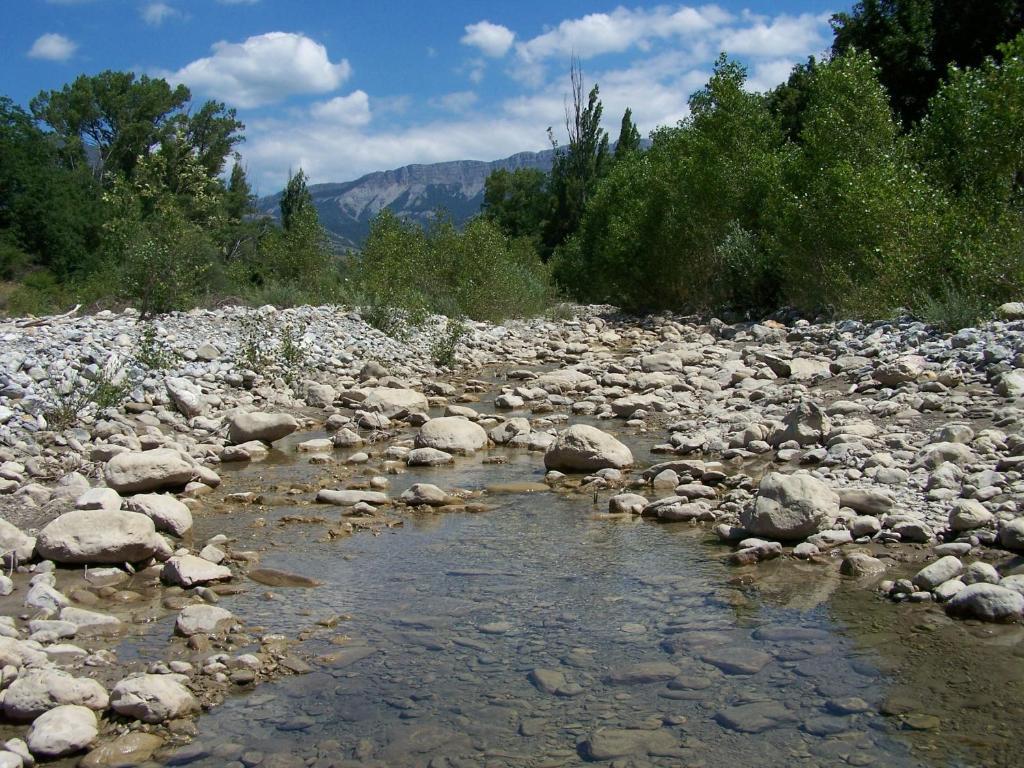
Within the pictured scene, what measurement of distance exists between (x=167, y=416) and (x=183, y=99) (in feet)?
134

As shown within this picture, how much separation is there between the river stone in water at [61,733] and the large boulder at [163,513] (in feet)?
9.92

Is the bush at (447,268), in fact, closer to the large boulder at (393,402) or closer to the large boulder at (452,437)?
the large boulder at (393,402)

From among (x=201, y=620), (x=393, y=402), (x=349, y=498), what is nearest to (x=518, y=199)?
(x=393, y=402)

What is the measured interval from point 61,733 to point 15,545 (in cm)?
277

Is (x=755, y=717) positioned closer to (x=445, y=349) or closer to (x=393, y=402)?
(x=393, y=402)

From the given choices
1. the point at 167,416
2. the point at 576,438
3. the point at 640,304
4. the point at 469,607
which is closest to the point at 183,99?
the point at 640,304

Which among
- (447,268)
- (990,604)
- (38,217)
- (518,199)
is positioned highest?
(518,199)

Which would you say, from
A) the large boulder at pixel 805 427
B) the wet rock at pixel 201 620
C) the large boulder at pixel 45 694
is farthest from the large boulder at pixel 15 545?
the large boulder at pixel 805 427

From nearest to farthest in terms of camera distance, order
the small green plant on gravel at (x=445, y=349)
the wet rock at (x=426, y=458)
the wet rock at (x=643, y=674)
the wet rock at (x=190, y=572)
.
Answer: the wet rock at (x=643, y=674) < the wet rock at (x=190, y=572) < the wet rock at (x=426, y=458) < the small green plant on gravel at (x=445, y=349)

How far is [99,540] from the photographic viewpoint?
6176 mm

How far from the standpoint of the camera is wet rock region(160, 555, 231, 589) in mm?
6004

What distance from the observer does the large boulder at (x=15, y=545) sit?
242 inches

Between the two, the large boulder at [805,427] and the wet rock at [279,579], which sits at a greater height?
the large boulder at [805,427]

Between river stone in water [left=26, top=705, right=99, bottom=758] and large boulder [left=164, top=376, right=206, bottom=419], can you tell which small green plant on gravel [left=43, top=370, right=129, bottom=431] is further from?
river stone in water [left=26, top=705, right=99, bottom=758]
